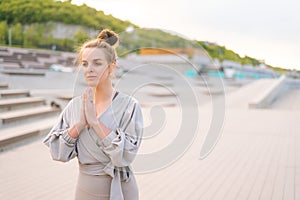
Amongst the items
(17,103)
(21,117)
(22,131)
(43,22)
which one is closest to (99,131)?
(22,131)

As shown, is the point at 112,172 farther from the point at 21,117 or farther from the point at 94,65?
the point at 21,117

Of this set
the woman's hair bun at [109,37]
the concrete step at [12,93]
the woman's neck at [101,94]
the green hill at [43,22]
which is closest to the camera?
the woman's neck at [101,94]

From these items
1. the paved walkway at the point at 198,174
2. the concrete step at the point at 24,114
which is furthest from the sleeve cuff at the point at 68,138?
the concrete step at the point at 24,114

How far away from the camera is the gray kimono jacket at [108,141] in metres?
1.62

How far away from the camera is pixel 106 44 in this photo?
1692 millimetres

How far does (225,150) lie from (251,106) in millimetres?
7684

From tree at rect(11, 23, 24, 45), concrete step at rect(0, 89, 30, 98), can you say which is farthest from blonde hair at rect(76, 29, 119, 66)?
tree at rect(11, 23, 24, 45)

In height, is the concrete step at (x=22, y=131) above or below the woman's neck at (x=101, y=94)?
below

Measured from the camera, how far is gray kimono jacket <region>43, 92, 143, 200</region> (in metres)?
1.62

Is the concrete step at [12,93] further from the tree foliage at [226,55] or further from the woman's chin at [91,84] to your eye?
the tree foliage at [226,55]

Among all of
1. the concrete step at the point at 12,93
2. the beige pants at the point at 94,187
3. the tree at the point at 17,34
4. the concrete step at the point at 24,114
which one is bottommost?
the concrete step at the point at 24,114

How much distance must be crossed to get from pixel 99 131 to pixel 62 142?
0.20m

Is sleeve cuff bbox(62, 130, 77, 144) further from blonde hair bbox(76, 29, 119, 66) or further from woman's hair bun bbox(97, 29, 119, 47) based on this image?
woman's hair bun bbox(97, 29, 119, 47)

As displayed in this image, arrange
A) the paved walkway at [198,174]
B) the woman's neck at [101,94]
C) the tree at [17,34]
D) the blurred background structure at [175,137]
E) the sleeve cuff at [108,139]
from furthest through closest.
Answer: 1. the tree at [17,34]
2. the paved walkway at [198,174]
3. the blurred background structure at [175,137]
4. the woman's neck at [101,94]
5. the sleeve cuff at [108,139]
